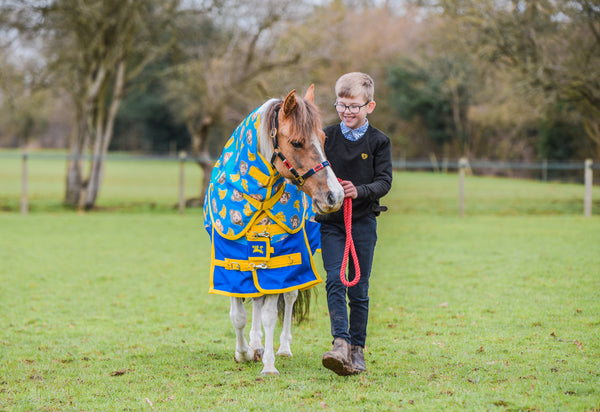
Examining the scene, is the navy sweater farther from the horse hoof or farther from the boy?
the horse hoof

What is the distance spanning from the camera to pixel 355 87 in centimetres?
380

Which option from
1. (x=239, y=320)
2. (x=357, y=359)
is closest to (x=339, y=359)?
(x=357, y=359)

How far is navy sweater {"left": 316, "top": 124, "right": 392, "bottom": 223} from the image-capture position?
155 inches

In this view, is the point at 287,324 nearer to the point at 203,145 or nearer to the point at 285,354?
the point at 285,354

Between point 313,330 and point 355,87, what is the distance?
2500 mm

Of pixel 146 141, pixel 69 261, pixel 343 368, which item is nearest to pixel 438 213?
pixel 69 261

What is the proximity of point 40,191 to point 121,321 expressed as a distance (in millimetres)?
20413

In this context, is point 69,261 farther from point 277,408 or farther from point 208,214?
point 277,408

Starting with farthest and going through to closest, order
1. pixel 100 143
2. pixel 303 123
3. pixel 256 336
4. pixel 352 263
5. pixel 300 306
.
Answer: pixel 100 143
pixel 300 306
pixel 256 336
pixel 352 263
pixel 303 123

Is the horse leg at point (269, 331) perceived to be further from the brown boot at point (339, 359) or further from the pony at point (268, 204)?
the brown boot at point (339, 359)

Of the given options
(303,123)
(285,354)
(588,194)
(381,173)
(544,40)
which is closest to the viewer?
(303,123)

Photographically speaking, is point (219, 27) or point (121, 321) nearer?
point (121, 321)

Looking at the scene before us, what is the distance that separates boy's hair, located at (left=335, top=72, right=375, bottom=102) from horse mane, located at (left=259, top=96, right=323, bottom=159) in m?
0.23

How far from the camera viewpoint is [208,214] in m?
4.27
